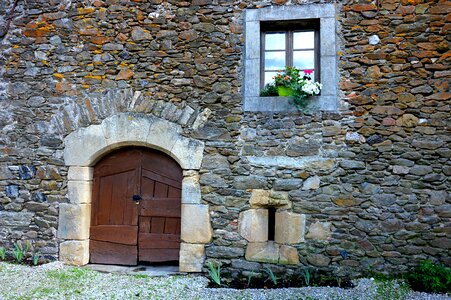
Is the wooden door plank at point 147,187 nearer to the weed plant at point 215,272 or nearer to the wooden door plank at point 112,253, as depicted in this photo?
the wooden door plank at point 112,253

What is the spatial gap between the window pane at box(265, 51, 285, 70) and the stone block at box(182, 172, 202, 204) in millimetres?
1539

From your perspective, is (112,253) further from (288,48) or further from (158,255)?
(288,48)

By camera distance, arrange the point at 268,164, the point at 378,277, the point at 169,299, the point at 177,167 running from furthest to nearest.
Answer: the point at 177,167, the point at 268,164, the point at 378,277, the point at 169,299

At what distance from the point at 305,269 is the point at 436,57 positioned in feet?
8.75

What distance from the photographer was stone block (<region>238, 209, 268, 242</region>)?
4266 millimetres

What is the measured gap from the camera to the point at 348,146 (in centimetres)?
419

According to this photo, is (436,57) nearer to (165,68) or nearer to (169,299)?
(165,68)

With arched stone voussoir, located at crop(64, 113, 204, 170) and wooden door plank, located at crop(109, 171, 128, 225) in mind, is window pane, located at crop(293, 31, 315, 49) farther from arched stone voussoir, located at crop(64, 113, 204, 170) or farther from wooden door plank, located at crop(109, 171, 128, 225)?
wooden door plank, located at crop(109, 171, 128, 225)

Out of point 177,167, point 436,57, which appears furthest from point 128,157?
point 436,57

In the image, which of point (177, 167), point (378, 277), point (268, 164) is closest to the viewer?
point (378, 277)

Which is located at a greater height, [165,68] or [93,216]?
[165,68]

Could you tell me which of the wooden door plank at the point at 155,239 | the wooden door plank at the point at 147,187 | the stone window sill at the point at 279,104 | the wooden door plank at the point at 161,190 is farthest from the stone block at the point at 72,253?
the stone window sill at the point at 279,104

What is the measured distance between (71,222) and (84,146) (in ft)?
3.05

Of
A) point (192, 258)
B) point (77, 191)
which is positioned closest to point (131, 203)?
point (77, 191)
